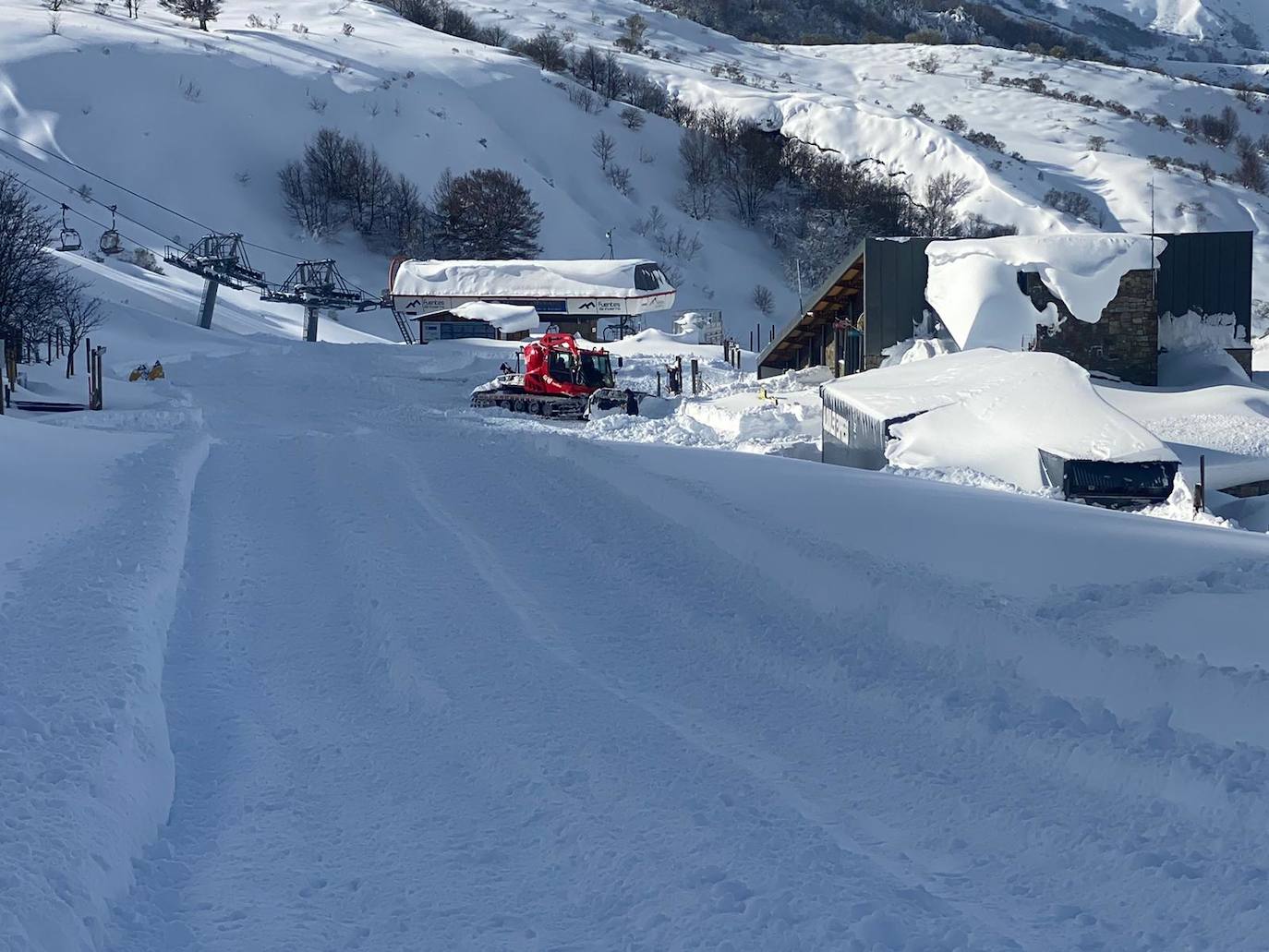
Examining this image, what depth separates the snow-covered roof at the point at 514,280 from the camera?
60.6 meters

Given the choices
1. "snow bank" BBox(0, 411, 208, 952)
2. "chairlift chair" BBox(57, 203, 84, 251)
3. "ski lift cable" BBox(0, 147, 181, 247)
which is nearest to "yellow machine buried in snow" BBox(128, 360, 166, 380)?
"chairlift chair" BBox(57, 203, 84, 251)

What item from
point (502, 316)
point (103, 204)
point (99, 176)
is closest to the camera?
point (502, 316)

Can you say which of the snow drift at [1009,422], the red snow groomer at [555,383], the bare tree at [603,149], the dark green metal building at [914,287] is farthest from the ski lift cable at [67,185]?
the snow drift at [1009,422]

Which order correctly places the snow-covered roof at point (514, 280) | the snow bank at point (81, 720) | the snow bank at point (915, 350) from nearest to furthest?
the snow bank at point (81, 720), the snow bank at point (915, 350), the snow-covered roof at point (514, 280)

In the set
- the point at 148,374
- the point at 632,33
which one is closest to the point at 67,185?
the point at 148,374

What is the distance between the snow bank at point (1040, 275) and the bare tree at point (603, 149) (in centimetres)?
6952

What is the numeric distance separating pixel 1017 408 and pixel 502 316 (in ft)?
131

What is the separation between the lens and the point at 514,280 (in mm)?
62344

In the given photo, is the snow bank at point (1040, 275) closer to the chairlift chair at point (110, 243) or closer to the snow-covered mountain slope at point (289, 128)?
the chairlift chair at point (110, 243)

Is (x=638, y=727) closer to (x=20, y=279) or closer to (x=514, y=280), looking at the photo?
(x=20, y=279)

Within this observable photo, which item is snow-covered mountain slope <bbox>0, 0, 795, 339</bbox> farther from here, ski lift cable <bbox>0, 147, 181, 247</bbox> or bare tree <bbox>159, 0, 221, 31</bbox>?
bare tree <bbox>159, 0, 221, 31</bbox>

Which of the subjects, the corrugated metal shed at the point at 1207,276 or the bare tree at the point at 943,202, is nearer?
the corrugated metal shed at the point at 1207,276

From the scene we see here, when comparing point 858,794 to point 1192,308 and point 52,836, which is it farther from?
point 1192,308

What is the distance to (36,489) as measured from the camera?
1395 centimetres
